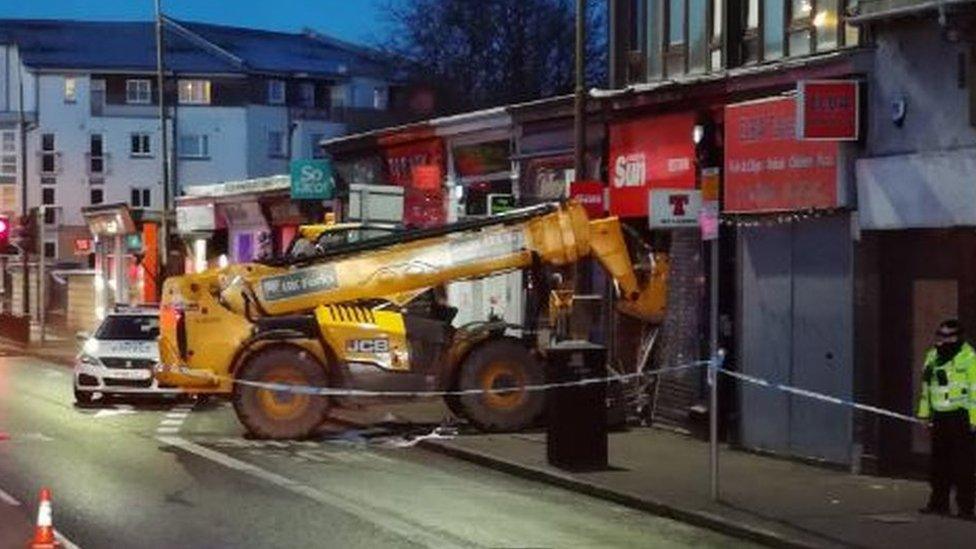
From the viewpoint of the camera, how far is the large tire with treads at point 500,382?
20047 mm

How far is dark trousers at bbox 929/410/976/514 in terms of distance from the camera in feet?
42.9

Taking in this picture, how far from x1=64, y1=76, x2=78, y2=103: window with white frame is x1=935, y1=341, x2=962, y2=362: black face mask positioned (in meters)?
72.9

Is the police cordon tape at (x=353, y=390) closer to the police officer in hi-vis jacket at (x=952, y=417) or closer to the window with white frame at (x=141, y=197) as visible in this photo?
the police officer in hi-vis jacket at (x=952, y=417)

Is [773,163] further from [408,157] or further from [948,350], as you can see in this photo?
[408,157]

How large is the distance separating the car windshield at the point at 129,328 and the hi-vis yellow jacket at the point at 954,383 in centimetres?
1541

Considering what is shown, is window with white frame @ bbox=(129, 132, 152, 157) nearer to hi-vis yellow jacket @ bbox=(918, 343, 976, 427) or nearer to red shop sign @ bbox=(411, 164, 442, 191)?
red shop sign @ bbox=(411, 164, 442, 191)

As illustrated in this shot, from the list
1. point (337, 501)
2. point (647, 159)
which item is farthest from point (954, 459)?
point (647, 159)

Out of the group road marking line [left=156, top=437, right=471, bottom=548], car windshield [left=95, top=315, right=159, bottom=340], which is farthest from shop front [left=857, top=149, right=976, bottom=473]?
car windshield [left=95, top=315, right=159, bottom=340]

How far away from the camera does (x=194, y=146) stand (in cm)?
8094

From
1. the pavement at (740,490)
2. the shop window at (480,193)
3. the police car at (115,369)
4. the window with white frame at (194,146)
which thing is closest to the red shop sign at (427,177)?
the shop window at (480,193)

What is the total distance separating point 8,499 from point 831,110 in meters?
8.75

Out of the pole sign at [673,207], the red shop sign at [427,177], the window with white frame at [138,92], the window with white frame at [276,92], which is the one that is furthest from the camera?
the window with white frame at [276,92]

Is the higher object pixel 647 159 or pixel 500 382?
pixel 647 159

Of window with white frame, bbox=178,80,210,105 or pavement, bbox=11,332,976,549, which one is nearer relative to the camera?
pavement, bbox=11,332,976,549
